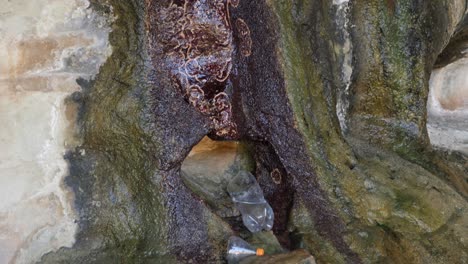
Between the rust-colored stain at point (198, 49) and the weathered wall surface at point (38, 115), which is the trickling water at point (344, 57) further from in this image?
the weathered wall surface at point (38, 115)

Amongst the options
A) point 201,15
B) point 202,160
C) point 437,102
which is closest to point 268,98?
point 201,15

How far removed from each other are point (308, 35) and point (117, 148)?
95 centimetres

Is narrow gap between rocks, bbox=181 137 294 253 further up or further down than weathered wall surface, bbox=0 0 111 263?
further down

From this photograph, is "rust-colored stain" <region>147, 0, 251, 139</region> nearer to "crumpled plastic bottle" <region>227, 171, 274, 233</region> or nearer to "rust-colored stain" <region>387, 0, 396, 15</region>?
"crumpled plastic bottle" <region>227, 171, 274, 233</region>

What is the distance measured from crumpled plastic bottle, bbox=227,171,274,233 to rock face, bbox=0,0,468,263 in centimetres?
4

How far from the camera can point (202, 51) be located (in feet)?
6.68

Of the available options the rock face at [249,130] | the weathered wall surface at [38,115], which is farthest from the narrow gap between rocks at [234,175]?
the weathered wall surface at [38,115]

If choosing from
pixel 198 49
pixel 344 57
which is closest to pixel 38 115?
pixel 198 49

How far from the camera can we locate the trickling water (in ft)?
6.80

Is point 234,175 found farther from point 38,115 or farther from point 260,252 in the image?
point 38,115

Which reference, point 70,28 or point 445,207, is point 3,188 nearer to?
point 70,28

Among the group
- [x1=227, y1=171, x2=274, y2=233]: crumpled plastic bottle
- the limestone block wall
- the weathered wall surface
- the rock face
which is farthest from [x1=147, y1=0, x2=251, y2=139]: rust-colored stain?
the limestone block wall

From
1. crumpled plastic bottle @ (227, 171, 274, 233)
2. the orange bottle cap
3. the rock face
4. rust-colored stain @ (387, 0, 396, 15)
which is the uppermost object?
rust-colored stain @ (387, 0, 396, 15)

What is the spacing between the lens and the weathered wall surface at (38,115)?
172 cm
